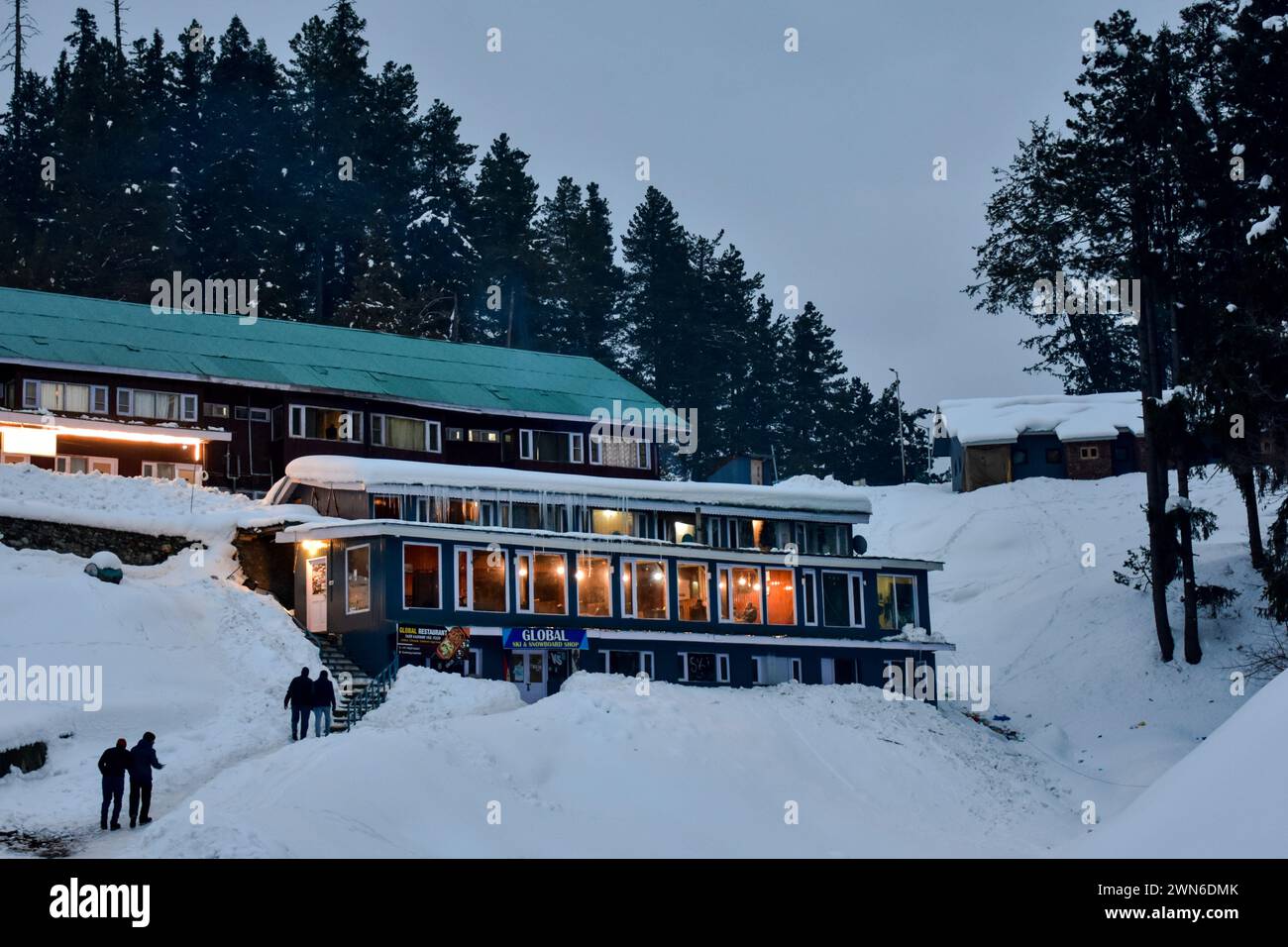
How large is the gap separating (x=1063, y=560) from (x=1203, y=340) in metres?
16.3

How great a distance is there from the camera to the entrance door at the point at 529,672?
135 ft

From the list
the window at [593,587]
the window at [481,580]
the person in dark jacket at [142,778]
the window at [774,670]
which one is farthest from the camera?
the window at [774,670]

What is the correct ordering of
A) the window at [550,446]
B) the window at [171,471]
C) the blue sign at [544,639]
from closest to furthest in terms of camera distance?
the blue sign at [544,639], the window at [171,471], the window at [550,446]

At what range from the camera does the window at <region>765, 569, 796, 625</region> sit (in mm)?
48531

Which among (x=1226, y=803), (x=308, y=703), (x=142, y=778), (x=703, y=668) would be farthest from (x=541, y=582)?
(x=1226, y=803)

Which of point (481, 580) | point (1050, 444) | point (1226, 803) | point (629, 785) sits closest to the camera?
point (1226, 803)

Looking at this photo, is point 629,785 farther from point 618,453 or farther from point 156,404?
point 618,453

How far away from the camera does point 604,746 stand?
33.8 metres

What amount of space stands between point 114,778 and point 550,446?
120ft

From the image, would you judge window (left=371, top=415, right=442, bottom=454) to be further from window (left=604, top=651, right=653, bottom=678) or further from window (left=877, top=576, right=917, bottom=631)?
window (left=877, top=576, right=917, bottom=631)

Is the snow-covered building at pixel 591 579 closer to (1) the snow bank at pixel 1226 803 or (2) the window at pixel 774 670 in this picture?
(2) the window at pixel 774 670

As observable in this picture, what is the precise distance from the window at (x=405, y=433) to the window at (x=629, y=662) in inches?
700

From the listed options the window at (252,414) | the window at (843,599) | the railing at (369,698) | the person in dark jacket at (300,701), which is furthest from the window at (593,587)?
the window at (252,414)
